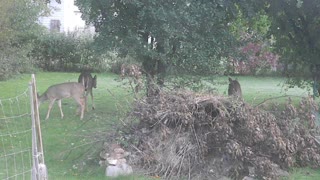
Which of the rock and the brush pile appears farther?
the brush pile

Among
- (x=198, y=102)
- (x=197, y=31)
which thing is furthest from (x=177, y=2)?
(x=198, y=102)

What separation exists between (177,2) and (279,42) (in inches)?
215

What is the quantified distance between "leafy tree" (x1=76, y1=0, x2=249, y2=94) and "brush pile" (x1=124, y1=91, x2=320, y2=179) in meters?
3.35

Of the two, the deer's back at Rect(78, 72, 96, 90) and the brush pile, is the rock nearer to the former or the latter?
the brush pile

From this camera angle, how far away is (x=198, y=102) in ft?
Result: 31.2

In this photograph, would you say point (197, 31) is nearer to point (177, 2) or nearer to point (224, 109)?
point (177, 2)

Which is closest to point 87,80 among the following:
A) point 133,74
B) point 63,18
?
point 133,74

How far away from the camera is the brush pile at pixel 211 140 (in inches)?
364

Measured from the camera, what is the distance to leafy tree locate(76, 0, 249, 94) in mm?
12695

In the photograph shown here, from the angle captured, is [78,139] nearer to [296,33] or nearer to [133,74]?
[133,74]

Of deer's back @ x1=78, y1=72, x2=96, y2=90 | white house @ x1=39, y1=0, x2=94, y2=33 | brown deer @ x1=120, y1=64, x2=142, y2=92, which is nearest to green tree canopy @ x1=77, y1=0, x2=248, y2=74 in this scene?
brown deer @ x1=120, y1=64, x2=142, y2=92

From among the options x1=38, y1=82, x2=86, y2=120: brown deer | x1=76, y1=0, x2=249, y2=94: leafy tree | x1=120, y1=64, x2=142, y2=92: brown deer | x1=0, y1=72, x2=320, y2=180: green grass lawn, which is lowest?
x1=0, y1=72, x2=320, y2=180: green grass lawn

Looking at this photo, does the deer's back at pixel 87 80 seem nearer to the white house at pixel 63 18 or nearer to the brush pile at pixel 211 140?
the brush pile at pixel 211 140

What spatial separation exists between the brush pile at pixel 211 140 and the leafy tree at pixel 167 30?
3.35 metres
